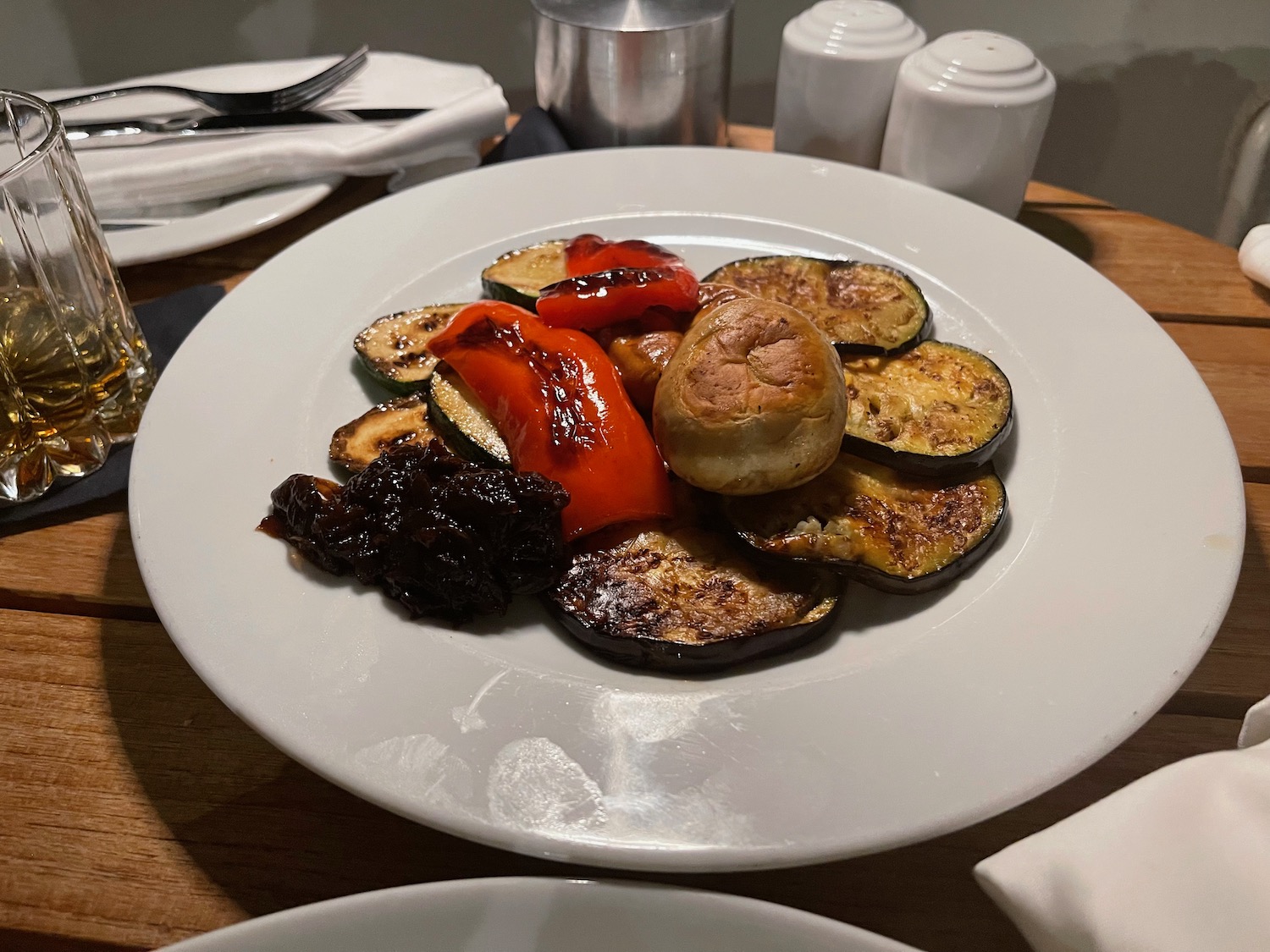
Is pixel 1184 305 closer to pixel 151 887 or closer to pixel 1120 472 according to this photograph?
pixel 1120 472

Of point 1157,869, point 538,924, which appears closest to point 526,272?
point 538,924

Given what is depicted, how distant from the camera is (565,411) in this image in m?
1.53

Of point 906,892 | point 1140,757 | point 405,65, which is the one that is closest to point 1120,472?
point 1140,757

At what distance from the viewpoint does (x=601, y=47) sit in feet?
8.29

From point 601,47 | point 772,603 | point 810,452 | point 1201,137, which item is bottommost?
point 1201,137

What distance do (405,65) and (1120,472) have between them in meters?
2.42

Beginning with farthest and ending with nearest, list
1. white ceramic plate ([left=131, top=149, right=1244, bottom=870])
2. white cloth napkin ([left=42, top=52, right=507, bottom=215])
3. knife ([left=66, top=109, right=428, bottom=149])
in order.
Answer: knife ([left=66, top=109, right=428, bottom=149]) < white cloth napkin ([left=42, top=52, right=507, bottom=215]) < white ceramic plate ([left=131, top=149, right=1244, bottom=870])

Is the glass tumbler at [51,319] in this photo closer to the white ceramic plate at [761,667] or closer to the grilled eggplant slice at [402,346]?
the white ceramic plate at [761,667]

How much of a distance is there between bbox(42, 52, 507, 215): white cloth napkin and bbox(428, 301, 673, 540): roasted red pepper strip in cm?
98

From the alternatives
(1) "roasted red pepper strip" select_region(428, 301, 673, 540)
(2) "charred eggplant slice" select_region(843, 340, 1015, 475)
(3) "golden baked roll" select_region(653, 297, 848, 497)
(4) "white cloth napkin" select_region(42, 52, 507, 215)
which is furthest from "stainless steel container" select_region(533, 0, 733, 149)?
(3) "golden baked roll" select_region(653, 297, 848, 497)

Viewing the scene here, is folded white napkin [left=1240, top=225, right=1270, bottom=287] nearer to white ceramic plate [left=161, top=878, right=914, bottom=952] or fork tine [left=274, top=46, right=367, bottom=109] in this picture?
white ceramic plate [left=161, top=878, right=914, bottom=952]

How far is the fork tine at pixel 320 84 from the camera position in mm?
2656

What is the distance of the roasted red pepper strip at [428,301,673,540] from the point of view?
1.46 m

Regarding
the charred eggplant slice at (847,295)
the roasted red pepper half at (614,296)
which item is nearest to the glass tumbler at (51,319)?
the roasted red pepper half at (614,296)
